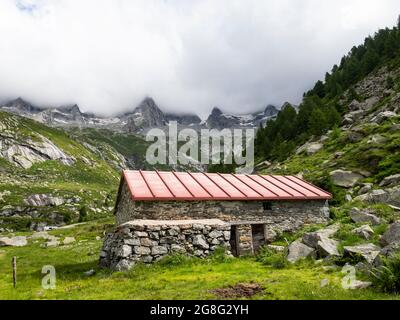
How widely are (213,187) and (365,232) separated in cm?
1131

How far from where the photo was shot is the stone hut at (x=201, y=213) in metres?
22.4

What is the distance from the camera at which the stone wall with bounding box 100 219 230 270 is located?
21.6m

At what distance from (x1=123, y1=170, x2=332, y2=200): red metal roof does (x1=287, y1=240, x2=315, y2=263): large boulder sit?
6.32 metres

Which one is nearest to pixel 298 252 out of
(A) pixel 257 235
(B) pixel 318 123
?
(A) pixel 257 235

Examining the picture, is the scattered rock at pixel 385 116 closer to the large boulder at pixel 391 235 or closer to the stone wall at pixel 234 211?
the stone wall at pixel 234 211

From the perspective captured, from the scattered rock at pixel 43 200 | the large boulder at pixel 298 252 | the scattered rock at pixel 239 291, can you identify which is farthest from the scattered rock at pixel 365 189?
the scattered rock at pixel 43 200

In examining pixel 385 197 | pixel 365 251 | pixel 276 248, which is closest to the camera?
pixel 365 251

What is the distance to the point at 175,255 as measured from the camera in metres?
22.2

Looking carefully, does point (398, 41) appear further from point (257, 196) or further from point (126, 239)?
point (126, 239)

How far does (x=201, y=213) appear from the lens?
84.6 ft

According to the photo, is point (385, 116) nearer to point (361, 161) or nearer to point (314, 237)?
point (361, 161)

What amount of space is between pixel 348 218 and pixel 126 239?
1597cm

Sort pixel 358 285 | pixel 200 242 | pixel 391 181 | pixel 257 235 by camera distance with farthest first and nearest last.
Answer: pixel 391 181 → pixel 257 235 → pixel 200 242 → pixel 358 285
